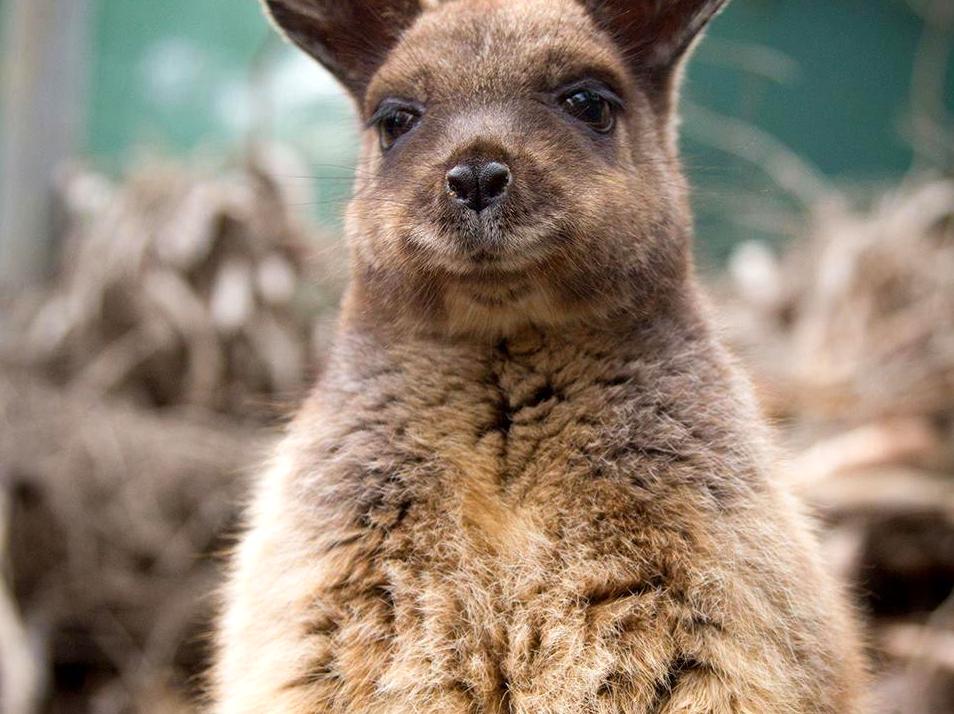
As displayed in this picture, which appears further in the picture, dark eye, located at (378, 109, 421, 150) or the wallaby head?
dark eye, located at (378, 109, 421, 150)

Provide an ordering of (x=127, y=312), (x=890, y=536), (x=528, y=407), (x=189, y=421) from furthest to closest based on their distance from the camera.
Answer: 1. (x=127, y=312)
2. (x=189, y=421)
3. (x=890, y=536)
4. (x=528, y=407)

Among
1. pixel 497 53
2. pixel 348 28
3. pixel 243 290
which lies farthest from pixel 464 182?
pixel 243 290

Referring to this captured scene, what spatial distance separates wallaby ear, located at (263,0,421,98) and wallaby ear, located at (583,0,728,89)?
2.07ft

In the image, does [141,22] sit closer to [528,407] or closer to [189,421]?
[189,421]

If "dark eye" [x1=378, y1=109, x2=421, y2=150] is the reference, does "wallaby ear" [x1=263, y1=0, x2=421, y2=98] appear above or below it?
above

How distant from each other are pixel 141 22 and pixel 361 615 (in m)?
6.78

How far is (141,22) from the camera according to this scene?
843cm

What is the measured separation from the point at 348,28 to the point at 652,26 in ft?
3.22

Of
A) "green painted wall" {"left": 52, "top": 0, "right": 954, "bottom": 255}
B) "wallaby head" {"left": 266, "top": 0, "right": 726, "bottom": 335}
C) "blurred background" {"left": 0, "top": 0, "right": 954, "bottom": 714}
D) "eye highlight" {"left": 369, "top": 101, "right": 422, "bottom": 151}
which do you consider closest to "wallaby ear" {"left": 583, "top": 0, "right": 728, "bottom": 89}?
"wallaby head" {"left": 266, "top": 0, "right": 726, "bottom": 335}

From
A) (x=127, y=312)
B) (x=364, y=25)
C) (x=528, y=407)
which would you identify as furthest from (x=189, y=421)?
(x=528, y=407)

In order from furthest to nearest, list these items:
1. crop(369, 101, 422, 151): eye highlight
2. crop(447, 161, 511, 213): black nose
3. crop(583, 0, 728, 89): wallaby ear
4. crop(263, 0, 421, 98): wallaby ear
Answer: crop(263, 0, 421, 98): wallaby ear < crop(583, 0, 728, 89): wallaby ear < crop(369, 101, 422, 151): eye highlight < crop(447, 161, 511, 213): black nose

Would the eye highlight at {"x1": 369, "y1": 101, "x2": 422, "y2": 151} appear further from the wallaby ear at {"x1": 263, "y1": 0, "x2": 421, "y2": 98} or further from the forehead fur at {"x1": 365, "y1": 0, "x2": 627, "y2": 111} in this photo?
the wallaby ear at {"x1": 263, "y1": 0, "x2": 421, "y2": 98}

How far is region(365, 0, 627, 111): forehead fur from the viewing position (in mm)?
3133

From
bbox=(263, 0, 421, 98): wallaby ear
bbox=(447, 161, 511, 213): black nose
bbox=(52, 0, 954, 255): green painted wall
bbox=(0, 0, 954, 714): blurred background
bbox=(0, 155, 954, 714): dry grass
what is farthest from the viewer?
bbox=(52, 0, 954, 255): green painted wall
